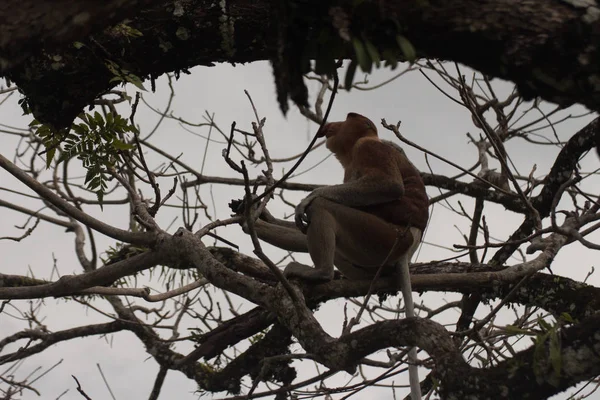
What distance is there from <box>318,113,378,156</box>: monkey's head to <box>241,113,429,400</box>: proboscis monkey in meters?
0.20

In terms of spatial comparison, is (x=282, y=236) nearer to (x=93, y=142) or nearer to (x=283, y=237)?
(x=283, y=237)

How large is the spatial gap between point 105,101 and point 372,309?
98.8 inches

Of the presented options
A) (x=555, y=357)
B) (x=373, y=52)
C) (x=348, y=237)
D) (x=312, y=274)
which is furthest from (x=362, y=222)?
(x=373, y=52)

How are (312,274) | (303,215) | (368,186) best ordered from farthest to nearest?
(368,186) < (303,215) < (312,274)

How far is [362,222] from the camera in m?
4.66

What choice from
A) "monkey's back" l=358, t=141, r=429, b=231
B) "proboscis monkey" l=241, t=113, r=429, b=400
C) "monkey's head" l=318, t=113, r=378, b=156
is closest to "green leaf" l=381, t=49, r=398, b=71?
"proboscis monkey" l=241, t=113, r=429, b=400

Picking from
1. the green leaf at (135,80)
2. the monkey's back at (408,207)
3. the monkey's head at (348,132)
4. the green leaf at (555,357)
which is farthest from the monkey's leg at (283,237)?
the green leaf at (555,357)

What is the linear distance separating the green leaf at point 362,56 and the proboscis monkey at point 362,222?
2.49 meters

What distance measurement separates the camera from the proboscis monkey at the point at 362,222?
443 centimetres

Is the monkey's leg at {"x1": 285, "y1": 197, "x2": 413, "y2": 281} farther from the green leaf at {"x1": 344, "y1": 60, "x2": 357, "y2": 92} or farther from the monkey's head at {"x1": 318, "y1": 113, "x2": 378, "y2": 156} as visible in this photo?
the green leaf at {"x1": 344, "y1": 60, "x2": 357, "y2": 92}

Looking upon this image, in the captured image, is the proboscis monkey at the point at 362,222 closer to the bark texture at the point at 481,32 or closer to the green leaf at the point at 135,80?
the green leaf at the point at 135,80

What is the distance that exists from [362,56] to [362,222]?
2.87m

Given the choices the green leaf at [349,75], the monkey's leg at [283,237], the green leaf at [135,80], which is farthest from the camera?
the monkey's leg at [283,237]

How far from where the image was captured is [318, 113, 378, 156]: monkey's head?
219 inches
